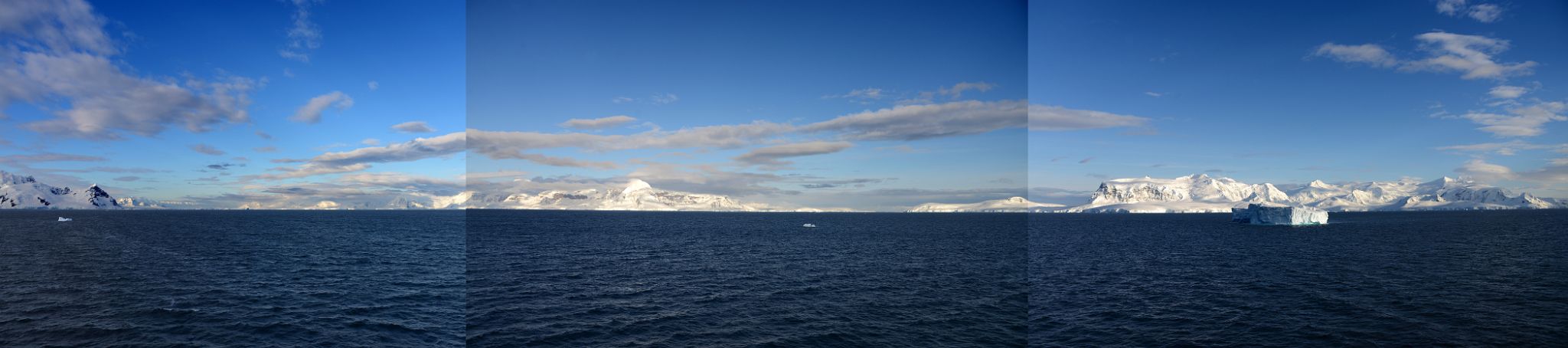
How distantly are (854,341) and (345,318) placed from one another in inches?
1376

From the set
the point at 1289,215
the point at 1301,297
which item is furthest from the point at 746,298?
the point at 1289,215

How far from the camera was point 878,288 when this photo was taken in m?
55.7

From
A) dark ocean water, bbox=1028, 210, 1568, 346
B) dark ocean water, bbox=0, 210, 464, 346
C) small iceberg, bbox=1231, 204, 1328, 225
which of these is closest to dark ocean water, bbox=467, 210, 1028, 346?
dark ocean water, bbox=0, 210, 464, 346

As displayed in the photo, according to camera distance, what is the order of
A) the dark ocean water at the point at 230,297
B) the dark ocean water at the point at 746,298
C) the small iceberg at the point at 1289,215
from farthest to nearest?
1. the small iceberg at the point at 1289,215
2. the dark ocean water at the point at 230,297
3. the dark ocean water at the point at 746,298

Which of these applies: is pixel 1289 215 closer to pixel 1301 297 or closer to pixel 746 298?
pixel 1301 297

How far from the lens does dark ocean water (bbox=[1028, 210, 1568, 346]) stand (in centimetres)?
3862

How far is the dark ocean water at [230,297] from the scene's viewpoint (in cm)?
3888

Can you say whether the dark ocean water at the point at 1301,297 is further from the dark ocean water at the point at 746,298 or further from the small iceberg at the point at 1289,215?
the small iceberg at the point at 1289,215

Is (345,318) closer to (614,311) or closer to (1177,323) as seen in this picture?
(614,311)

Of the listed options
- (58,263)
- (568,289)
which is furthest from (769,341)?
(58,263)

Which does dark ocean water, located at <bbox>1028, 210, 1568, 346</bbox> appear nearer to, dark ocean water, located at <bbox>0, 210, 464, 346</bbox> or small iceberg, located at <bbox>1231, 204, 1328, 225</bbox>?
dark ocean water, located at <bbox>0, 210, 464, 346</bbox>

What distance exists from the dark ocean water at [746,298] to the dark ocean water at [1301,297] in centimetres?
520

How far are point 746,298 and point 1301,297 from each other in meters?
45.3

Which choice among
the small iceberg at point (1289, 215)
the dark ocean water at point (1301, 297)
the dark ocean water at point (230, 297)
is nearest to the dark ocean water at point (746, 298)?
the dark ocean water at point (230, 297)
